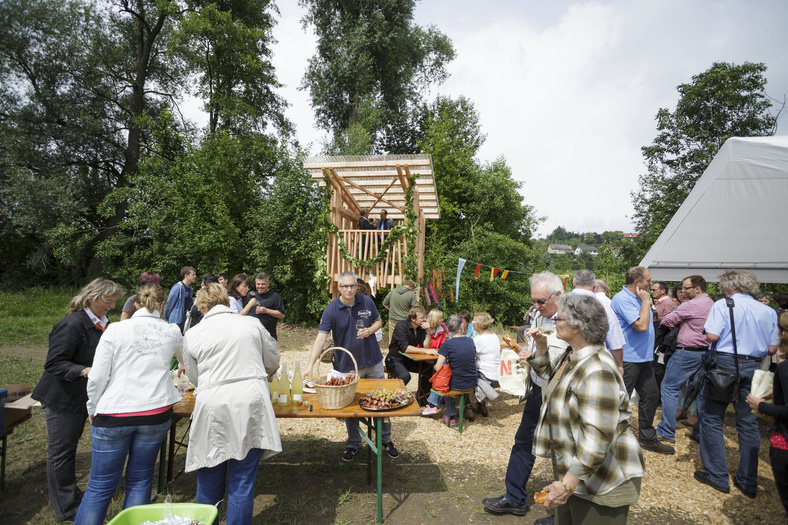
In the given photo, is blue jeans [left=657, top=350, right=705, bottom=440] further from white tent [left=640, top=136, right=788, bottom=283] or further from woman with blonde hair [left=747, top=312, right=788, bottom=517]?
woman with blonde hair [left=747, top=312, right=788, bottom=517]

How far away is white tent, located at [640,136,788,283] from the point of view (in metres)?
3.76

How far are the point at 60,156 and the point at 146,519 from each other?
19358 millimetres

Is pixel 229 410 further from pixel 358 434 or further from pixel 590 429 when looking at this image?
pixel 358 434

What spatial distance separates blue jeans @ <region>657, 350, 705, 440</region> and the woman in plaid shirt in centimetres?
355

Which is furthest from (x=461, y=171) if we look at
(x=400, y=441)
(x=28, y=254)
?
(x=28, y=254)

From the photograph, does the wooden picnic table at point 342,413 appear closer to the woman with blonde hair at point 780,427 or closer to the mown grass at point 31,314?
the woman with blonde hair at point 780,427

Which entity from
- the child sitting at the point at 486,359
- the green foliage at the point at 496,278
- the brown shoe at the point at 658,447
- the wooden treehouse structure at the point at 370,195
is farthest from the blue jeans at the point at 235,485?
the green foliage at the point at 496,278

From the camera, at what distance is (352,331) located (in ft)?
13.5

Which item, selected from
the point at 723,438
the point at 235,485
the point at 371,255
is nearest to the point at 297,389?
the point at 235,485

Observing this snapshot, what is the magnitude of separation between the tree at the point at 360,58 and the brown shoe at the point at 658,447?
15718 mm

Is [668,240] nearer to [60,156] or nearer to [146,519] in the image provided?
[146,519]

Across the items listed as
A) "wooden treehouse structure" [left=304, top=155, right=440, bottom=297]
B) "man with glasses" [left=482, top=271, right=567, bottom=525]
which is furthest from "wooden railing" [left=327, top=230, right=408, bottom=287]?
"man with glasses" [left=482, top=271, right=567, bottom=525]

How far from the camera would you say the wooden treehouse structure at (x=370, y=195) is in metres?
9.24

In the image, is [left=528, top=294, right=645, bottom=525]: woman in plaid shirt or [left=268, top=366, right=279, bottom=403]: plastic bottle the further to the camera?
[left=268, top=366, right=279, bottom=403]: plastic bottle
